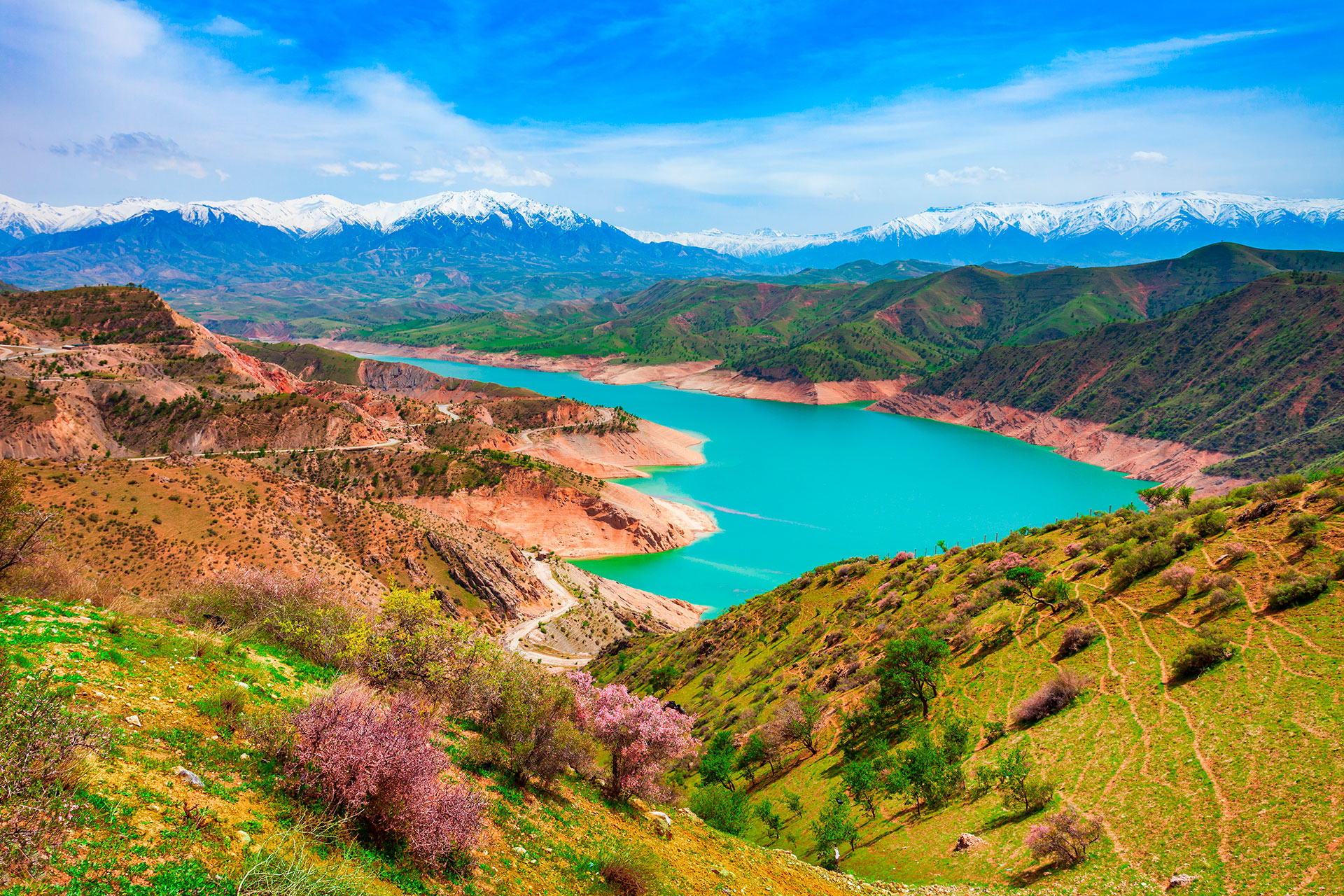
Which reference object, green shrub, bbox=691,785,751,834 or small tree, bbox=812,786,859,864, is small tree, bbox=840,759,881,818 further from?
green shrub, bbox=691,785,751,834

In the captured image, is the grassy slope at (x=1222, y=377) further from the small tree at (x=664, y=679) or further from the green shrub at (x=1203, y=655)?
the small tree at (x=664, y=679)

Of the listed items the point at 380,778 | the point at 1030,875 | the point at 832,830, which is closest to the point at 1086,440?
the point at 832,830

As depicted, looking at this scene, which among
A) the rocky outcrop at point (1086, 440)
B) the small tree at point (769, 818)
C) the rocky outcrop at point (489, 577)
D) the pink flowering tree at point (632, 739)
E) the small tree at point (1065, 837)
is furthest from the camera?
the rocky outcrop at point (1086, 440)

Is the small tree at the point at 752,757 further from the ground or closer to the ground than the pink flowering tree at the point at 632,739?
closer to the ground

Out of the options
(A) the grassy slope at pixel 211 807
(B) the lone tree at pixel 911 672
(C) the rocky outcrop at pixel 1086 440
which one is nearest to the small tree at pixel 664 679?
(B) the lone tree at pixel 911 672

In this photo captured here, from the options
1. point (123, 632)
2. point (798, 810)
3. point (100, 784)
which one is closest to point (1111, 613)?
point (798, 810)

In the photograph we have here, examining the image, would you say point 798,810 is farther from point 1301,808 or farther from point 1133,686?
point 1301,808
